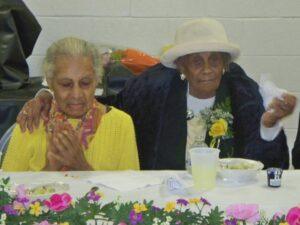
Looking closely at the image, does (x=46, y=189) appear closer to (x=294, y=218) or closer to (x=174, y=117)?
(x=294, y=218)

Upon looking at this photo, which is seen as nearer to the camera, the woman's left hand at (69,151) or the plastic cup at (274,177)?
the plastic cup at (274,177)

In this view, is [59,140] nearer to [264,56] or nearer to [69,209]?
[69,209]

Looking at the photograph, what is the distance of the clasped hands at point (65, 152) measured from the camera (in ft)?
5.83

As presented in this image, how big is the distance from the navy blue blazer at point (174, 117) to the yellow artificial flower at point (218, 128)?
0.21 feet

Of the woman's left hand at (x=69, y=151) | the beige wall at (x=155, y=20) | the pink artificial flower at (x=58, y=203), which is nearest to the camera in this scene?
the pink artificial flower at (x=58, y=203)

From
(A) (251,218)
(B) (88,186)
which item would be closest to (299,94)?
(B) (88,186)

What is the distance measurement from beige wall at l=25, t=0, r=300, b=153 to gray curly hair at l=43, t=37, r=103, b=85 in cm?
141

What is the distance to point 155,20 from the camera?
329 centimetres

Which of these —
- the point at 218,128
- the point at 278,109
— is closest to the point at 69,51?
the point at 218,128

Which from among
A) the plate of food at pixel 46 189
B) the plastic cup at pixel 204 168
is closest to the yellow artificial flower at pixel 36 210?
the plate of food at pixel 46 189

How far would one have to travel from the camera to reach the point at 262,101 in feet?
7.08

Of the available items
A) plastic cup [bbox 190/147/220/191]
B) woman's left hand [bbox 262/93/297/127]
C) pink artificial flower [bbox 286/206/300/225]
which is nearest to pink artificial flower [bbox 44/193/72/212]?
pink artificial flower [bbox 286/206/300/225]

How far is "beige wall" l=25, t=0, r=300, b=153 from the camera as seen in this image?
10.7 feet

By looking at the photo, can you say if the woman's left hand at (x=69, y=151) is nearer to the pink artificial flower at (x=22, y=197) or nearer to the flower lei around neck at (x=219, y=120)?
the flower lei around neck at (x=219, y=120)
